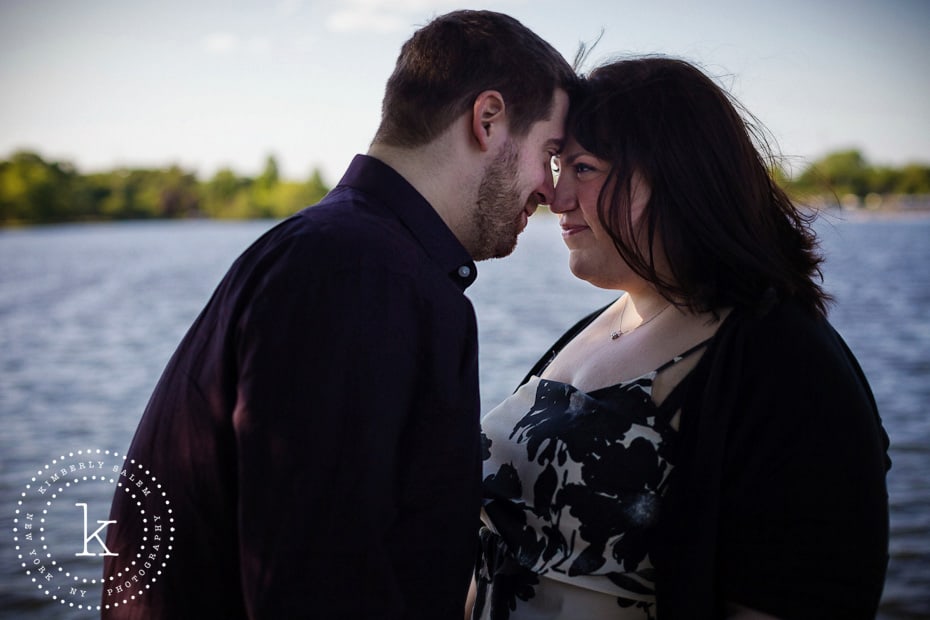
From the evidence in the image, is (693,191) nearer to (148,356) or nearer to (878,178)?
(148,356)

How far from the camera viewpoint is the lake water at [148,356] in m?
6.01

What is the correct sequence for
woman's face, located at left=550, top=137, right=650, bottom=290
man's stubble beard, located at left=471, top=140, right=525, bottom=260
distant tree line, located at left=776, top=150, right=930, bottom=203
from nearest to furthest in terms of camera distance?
man's stubble beard, located at left=471, top=140, right=525, bottom=260 < woman's face, located at left=550, top=137, right=650, bottom=290 < distant tree line, located at left=776, top=150, right=930, bottom=203

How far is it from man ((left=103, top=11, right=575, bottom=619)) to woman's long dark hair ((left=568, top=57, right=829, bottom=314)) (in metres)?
0.63

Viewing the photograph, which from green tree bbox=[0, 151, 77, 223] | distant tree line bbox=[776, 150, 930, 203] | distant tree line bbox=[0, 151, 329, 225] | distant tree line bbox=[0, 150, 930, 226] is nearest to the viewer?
green tree bbox=[0, 151, 77, 223]

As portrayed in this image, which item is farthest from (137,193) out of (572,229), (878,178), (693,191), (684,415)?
(684,415)

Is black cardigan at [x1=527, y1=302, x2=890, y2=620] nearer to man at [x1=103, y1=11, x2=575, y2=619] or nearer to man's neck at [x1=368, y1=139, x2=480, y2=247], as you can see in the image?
man at [x1=103, y1=11, x2=575, y2=619]

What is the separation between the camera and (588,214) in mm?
2615

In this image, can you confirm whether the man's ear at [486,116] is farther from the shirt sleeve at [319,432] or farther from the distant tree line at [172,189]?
the distant tree line at [172,189]

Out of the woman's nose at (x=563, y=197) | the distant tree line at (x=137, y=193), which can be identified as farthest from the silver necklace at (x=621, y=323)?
the distant tree line at (x=137, y=193)

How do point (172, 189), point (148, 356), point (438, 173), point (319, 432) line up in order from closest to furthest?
point (319, 432), point (438, 173), point (148, 356), point (172, 189)

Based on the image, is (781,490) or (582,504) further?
(582,504)

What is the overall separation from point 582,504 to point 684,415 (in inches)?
14.6

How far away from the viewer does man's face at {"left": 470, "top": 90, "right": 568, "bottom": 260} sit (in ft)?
7.42

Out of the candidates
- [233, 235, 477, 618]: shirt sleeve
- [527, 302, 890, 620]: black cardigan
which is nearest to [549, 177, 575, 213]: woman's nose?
[527, 302, 890, 620]: black cardigan
